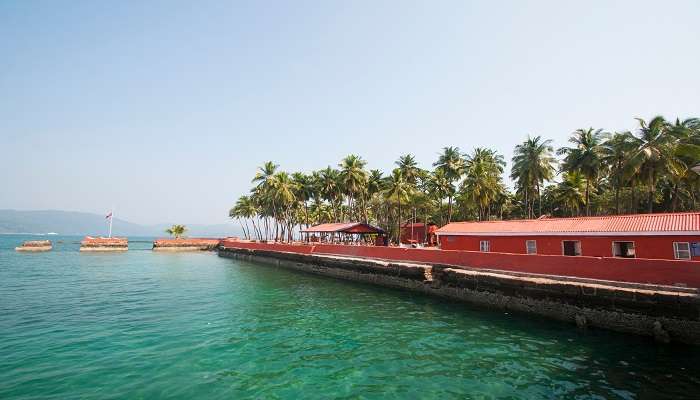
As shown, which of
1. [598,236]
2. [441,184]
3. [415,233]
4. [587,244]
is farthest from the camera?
[415,233]

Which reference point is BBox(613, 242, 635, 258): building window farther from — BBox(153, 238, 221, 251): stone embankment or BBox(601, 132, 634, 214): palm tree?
BBox(153, 238, 221, 251): stone embankment

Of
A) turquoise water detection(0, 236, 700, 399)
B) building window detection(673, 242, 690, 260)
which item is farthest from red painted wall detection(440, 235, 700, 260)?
turquoise water detection(0, 236, 700, 399)

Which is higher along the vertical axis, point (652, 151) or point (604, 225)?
point (652, 151)

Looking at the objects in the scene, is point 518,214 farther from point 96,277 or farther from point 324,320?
point 96,277

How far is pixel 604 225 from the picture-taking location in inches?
842

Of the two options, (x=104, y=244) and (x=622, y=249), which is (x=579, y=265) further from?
(x=104, y=244)

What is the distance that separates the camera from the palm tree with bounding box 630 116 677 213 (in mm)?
29703

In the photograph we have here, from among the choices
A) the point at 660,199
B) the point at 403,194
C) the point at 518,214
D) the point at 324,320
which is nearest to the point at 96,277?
the point at 324,320

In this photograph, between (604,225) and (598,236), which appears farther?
(604,225)

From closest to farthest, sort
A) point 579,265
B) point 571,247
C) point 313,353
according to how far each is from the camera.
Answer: point 313,353, point 579,265, point 571,247

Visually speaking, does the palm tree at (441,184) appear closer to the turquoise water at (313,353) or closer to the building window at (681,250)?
the turquoise water at (313,353)

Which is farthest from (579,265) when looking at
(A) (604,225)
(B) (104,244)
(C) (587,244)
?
(B) (104,244)

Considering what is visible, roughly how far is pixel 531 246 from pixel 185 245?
81470mm

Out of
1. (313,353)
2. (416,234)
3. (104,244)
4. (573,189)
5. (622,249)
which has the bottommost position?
(313,353)
